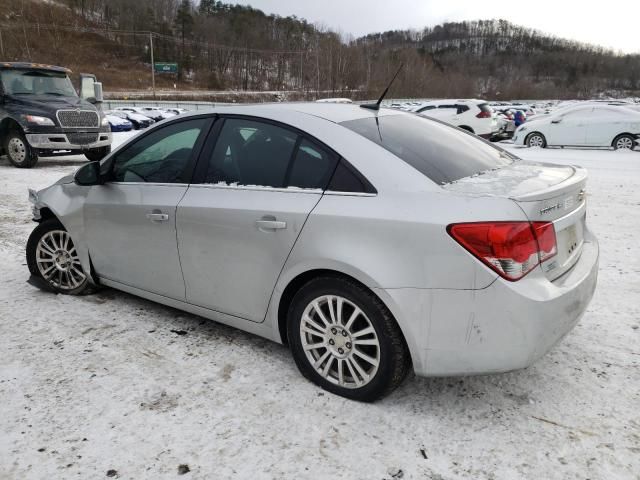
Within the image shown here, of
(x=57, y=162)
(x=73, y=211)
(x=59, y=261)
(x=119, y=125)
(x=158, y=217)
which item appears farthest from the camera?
(x=119, y=125)

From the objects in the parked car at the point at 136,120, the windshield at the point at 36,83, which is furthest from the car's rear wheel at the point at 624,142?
the parked car at the point at 136,120

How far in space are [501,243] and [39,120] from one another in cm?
1155

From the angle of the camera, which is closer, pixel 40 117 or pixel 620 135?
pixel 40 117

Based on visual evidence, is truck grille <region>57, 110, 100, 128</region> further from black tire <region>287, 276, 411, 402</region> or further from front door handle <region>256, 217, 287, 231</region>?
black tire <region>287, 276, 411, 402</region>

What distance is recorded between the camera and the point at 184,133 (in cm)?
334

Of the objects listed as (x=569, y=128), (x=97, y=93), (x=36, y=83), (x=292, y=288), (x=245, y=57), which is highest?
(x=245, y=57)

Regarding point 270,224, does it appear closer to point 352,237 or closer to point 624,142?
point 352,237

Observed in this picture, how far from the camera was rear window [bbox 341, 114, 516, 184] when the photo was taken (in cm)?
265

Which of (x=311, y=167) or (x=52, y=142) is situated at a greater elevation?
(x=311, y=167)

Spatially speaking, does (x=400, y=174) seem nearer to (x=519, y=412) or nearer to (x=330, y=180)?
(x=330, y=180)

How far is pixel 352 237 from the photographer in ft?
8.04

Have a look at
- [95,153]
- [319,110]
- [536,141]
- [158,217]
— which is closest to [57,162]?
[95,153]

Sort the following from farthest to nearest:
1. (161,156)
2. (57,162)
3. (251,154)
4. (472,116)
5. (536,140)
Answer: (472,116) → (536,140) → (57,162) → (161,156) → (251,154)

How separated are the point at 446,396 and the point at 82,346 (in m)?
2.27
